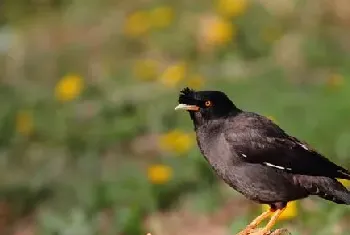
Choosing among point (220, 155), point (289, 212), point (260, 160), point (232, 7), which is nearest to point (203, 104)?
point (220, 155)

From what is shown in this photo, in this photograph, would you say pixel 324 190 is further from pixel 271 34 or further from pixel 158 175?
pixel 271 34

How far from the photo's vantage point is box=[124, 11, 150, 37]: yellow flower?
554 inches

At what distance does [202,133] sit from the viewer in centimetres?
573

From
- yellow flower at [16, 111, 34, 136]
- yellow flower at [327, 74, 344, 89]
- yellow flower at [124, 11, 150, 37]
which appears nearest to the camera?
yellow flower at [327, 74, 344, 89]

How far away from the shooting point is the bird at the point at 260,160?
5598 millimetres

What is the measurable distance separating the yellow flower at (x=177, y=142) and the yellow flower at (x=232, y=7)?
373 cm

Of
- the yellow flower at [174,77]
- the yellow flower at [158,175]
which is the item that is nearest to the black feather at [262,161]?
the yellow flower at [158,175]

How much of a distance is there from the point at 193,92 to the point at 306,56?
7058 millimetres

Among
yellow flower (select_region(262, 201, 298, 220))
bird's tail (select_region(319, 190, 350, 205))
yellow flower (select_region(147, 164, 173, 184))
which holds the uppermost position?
bird's tail (select_region(319, 190, 350, 205))

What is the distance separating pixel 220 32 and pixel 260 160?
275 inches

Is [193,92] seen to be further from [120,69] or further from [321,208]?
[120,69]

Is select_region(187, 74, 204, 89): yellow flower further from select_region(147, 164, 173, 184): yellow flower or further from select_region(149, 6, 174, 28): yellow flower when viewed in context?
select_region(149, 6, 174, 28): yellow flower

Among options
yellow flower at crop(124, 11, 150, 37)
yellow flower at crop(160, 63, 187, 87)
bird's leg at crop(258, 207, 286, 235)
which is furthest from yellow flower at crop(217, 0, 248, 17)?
bird's leg at crop(258, 207, 286, 235)

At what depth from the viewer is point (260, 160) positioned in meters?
5.67
